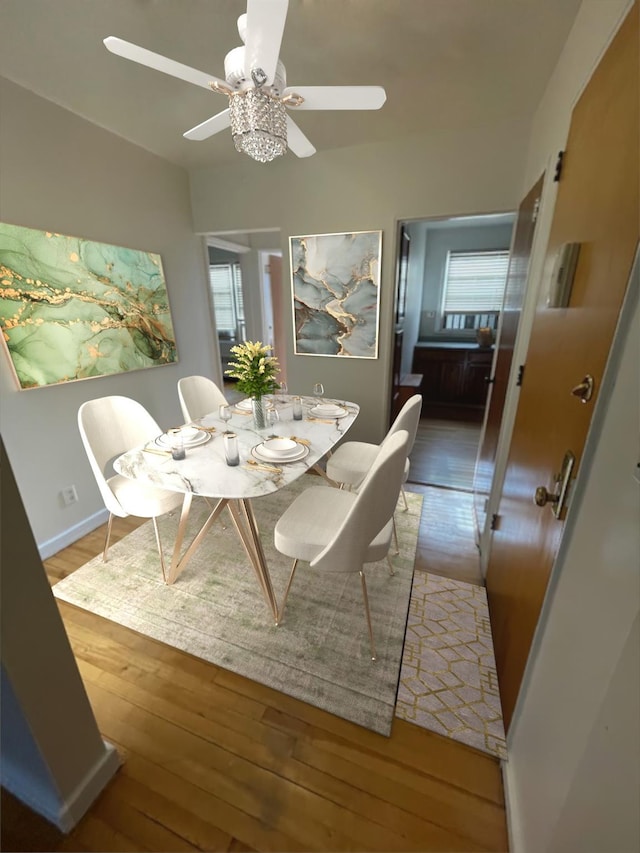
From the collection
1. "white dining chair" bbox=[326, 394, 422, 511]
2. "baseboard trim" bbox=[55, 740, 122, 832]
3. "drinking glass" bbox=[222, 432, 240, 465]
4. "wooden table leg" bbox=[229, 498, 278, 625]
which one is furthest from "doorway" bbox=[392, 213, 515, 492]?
"baseboard trim" bbox=[55, 740, 122, 832]

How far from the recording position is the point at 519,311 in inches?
67.7

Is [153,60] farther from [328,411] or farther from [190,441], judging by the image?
[328,411]

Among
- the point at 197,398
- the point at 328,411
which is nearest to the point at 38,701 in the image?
the point at 328,411

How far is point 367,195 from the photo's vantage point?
252 cm

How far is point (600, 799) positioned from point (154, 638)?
1.60 metres

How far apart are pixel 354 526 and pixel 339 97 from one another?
5.40ft

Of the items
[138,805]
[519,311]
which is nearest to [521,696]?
[138,805]

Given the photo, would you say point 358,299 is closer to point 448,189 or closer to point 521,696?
point 448,189

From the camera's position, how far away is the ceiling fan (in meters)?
1.04

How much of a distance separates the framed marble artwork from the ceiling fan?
1.25 meters

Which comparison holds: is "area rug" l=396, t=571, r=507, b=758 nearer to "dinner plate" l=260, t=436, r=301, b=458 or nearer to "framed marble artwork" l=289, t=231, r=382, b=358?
"dinner plate" l=260, t=436, r=301, b=458

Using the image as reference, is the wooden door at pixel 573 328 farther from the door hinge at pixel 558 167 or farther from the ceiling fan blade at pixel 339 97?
the ceiling fan blade at pixel 339 97

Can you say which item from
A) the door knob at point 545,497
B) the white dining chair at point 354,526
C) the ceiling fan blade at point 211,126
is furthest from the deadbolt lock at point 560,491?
the ceiling fan blade at point 211,126

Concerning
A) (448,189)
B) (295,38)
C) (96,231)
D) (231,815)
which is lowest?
(231,815)
